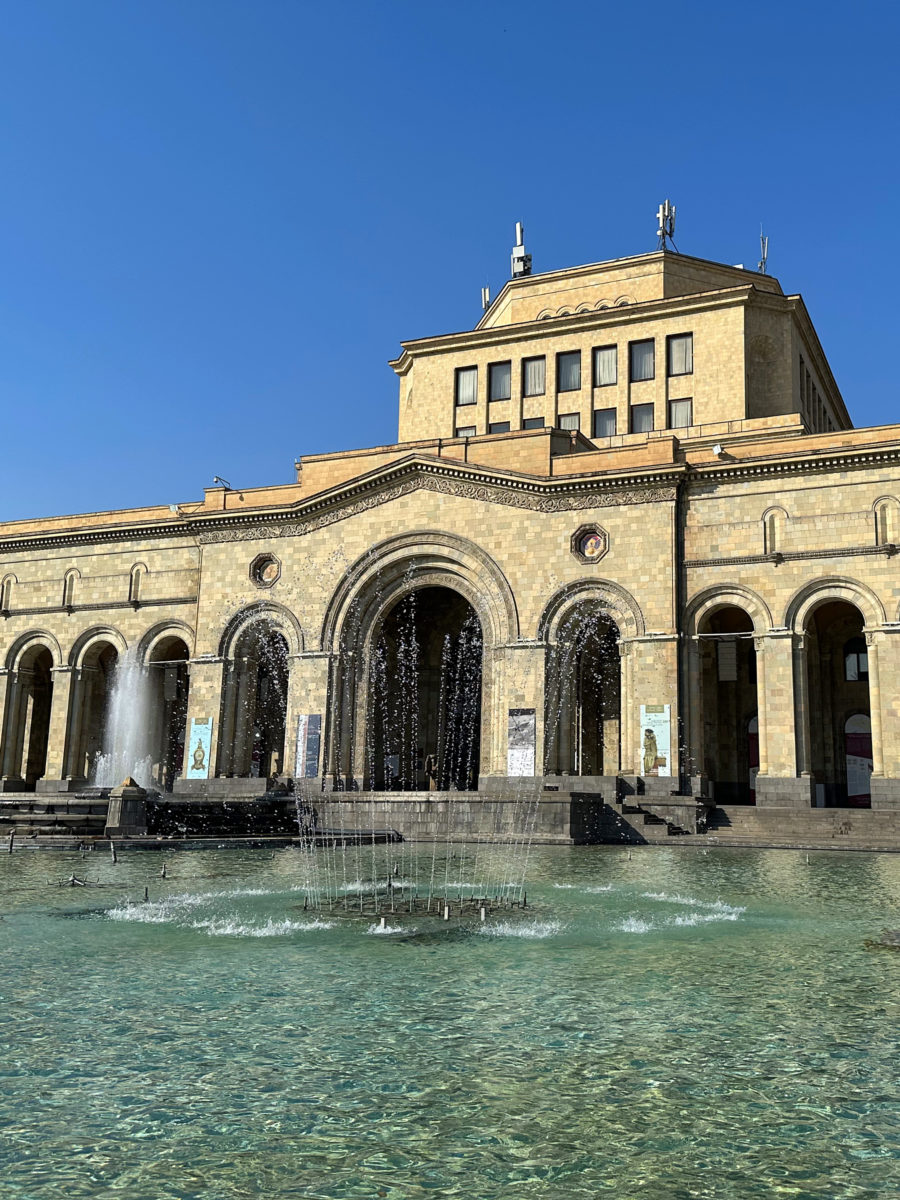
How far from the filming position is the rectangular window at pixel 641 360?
37.5 m

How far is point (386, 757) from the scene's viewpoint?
37031 mm

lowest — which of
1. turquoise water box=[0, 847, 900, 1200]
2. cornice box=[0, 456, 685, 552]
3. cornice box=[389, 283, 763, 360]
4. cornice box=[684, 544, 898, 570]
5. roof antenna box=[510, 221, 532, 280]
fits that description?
turquoise water box=[0, 847, 900, 1200]

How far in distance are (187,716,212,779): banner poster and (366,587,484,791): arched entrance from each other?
5661 millimetres

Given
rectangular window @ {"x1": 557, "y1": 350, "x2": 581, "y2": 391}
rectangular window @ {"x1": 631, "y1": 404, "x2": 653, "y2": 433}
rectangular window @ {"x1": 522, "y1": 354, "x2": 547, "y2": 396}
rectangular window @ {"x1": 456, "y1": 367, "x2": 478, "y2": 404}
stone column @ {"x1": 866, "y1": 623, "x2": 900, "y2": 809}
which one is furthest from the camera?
rectangular window @ {"x1": 456, "y1": 367, "x2": 478, "y2": 404}

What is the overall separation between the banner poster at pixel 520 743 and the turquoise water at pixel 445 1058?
1980 centimetres

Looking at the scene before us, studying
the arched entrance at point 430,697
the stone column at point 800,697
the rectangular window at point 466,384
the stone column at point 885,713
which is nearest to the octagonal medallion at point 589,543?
the stone column at point 800,697

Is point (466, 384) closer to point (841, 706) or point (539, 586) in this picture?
point (539, 586)

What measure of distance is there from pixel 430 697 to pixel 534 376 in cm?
1262

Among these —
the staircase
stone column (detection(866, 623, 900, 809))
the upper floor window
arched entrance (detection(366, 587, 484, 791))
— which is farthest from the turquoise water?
arched entrance (detection(366, 587, 484, 791))

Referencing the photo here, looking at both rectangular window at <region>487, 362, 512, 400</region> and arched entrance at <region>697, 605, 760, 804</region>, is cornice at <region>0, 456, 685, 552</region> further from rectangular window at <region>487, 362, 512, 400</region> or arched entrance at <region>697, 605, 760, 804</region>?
rectangular window at <region>487, 362, 512, 400</region>

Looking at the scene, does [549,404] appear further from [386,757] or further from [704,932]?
[704,932]

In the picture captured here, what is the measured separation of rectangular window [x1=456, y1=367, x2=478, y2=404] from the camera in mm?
40312

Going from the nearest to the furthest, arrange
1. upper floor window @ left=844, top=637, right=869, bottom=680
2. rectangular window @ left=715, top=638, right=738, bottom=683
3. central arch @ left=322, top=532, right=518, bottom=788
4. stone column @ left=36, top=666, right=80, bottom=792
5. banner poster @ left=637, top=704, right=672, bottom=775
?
banner poster @ left=637, top=704, right=672, bottom=775
central arch @ left=322, top=532, right=518, bottom=788
upper floor window @ left=844, top=637, right=869, bottom=680
rectangular window @ left=715, top=638, right=738, bottom=683
stone column @ left=36, top=666, right=80, bottom=792

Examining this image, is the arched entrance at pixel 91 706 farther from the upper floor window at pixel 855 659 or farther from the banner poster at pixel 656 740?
the upper floor window at pixel 855 659
